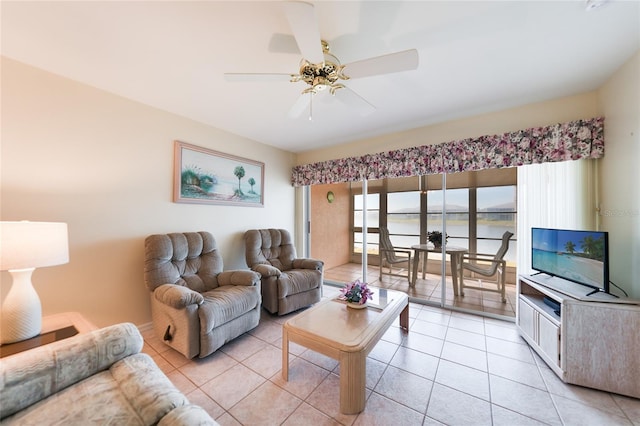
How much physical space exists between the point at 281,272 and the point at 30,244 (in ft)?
7.03

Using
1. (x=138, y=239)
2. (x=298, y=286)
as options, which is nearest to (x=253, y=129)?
(x=138, y=239)

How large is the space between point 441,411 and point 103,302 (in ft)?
9.64

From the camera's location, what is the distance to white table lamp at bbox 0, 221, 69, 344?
4.39 ft

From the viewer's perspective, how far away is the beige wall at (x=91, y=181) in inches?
72.9

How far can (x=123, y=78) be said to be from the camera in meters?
2.04

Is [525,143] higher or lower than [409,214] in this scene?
higher

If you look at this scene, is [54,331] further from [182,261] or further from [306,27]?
[306,27]

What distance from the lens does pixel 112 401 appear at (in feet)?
3.15

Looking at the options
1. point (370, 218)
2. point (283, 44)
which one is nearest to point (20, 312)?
point (283, 44)

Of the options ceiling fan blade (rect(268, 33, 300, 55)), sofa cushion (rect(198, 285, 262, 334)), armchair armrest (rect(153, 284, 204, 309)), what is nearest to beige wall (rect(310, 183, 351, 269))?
sofa cushion (rect(198, 285, 262, 334))

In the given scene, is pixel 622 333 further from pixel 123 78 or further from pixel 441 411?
pixel 123 78

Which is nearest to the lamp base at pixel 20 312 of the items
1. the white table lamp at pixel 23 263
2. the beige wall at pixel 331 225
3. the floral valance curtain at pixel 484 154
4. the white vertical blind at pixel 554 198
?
the white table lamp at pixel 23 263

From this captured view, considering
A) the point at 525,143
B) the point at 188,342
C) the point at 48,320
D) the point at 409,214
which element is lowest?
the point at 188,342

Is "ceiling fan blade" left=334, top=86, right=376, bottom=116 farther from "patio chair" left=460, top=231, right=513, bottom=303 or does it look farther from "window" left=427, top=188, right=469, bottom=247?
"patio chair" left=460, top=231, right=513, bottom=303
